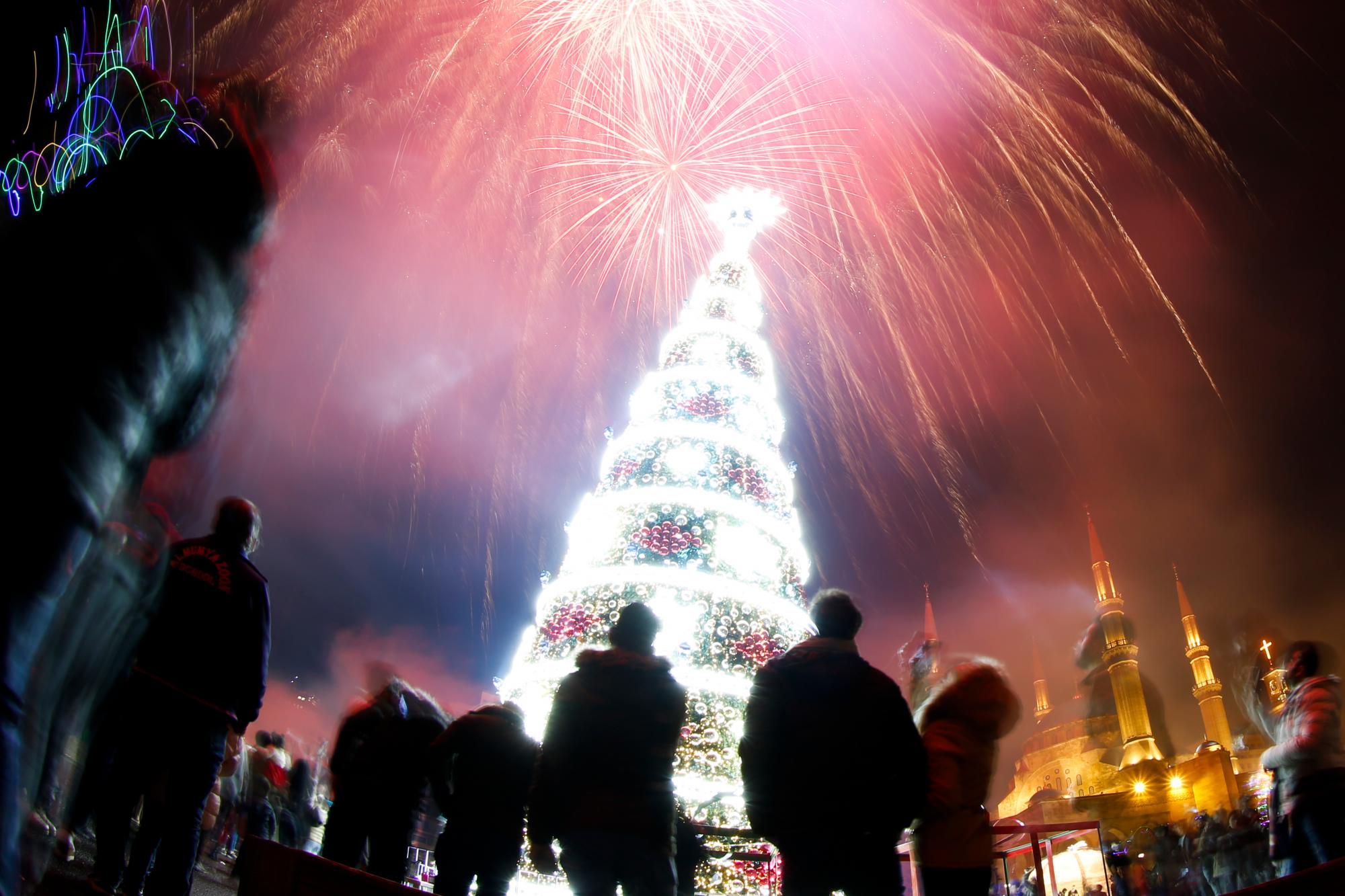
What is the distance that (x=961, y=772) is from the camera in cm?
345

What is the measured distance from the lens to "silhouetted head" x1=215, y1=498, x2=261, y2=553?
379 centimetres

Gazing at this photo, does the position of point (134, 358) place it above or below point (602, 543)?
below

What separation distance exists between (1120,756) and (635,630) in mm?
83121

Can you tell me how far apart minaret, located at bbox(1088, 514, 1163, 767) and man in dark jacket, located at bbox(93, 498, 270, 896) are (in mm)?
76192

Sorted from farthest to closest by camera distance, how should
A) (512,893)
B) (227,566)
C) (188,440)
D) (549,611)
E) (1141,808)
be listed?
1. (1141,808)
2. (549,611)
3. (512,893)
4. (227,566)
5. (188,440)

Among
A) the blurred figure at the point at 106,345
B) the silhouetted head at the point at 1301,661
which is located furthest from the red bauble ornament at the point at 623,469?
the blurred figure at the point at 106,345

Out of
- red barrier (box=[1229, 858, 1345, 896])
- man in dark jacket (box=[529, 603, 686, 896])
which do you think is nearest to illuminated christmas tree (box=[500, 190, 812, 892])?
man in dark jacket (box=[529, 603, 686, 896])

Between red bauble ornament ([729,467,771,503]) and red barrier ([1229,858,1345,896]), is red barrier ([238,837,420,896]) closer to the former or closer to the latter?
red barrier ([1229,858,1345,896])

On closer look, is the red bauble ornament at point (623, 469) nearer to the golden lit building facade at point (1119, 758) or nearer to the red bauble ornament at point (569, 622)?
the red bauble ornament at point (569, 622)

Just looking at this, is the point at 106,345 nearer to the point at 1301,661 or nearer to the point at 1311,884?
the point at 1311,884

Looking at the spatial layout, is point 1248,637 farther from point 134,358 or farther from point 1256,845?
point 134,358

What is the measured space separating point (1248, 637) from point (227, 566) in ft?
21.7

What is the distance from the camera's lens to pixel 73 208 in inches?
80.5

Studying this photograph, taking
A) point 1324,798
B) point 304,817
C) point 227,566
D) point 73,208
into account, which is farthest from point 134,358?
point 304,817
